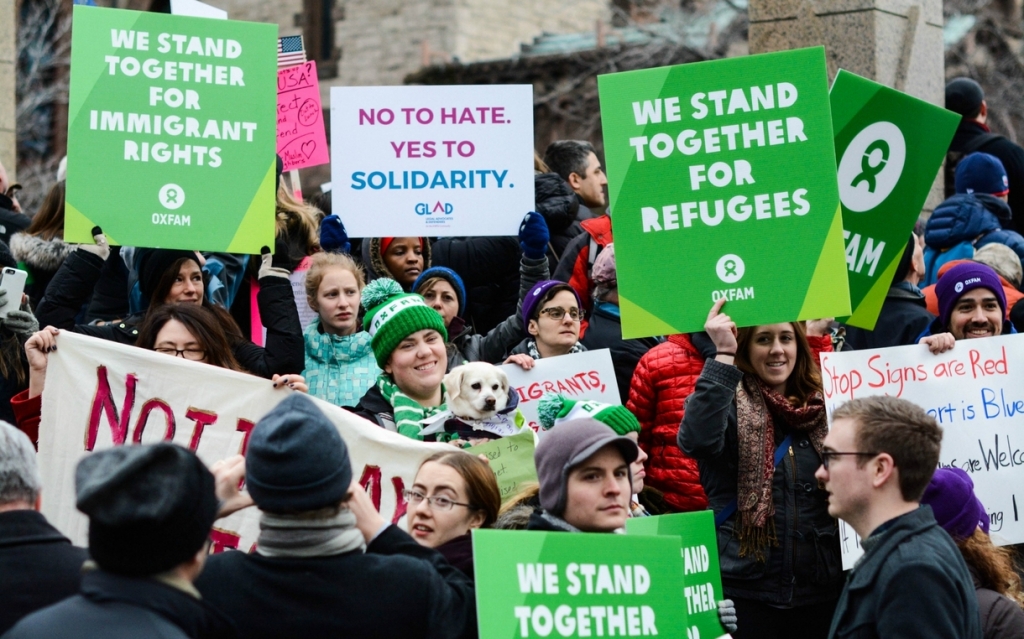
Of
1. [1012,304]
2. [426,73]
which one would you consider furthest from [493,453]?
[426,73]

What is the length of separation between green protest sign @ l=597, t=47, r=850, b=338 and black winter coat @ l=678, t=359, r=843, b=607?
0.43 meters

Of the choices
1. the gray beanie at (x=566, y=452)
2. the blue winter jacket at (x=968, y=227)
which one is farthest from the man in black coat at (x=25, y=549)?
the blue winter jacket at (x=968, y=227)

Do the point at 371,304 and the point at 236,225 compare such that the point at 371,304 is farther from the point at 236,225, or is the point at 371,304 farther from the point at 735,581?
the point at 735,581

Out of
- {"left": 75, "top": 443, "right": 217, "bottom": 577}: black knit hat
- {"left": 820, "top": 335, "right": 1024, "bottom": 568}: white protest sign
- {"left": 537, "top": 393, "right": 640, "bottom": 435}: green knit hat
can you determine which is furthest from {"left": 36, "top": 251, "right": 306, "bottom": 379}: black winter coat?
{"left": 75, "top": 443, "right": 217, "bottom": 577}: black knit hat

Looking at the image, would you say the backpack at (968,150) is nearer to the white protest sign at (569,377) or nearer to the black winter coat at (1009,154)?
the black winter coat at (1009,154)

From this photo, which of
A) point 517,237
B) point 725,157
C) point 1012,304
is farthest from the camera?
point 517,237

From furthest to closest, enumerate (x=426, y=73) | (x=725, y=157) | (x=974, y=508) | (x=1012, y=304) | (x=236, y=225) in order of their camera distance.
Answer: (x=426, y=73), (x=1012, y=304), (x=236, y=225), (x=725, y=157), (x=974, y=508)

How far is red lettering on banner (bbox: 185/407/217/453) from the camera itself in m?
5.68

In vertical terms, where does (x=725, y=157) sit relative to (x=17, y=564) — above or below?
above

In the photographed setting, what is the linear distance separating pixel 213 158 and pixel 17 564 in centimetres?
310

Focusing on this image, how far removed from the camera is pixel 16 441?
375 cm

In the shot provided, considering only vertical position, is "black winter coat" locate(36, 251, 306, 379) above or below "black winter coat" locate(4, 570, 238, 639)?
above

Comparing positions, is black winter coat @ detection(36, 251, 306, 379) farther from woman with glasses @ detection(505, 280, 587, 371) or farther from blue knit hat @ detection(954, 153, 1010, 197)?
blue knit hat @ detection(954, 153, 1010, 197)

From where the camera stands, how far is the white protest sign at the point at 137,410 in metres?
5.52
